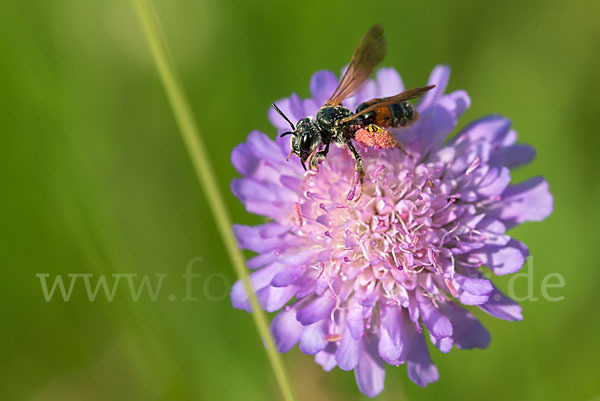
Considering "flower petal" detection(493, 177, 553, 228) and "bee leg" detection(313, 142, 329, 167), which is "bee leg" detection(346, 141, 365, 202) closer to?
"bee leg" detection(313, 142, 329, 167)

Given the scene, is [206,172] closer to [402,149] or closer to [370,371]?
[402,149]

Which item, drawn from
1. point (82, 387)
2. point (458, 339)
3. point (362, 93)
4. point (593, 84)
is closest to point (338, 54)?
point (362, 93)

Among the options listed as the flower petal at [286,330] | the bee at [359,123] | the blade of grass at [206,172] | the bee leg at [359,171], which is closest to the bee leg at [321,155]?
the bee at [359,123]

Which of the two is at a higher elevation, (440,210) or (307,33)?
(307,33)

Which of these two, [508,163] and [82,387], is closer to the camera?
[508,163]

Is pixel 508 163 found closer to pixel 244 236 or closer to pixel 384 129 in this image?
pixel 384 129

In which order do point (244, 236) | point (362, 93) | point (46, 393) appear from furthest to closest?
point (46, 393)
point (362, 93)
point (244, 236)

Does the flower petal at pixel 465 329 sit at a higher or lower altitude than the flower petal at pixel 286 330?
lower

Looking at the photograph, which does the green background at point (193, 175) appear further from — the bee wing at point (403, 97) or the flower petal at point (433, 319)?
the bee wing at point (403, 97)

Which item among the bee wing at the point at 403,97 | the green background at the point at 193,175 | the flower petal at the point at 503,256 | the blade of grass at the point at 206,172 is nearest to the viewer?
the blade of grass at the point at 206,172
